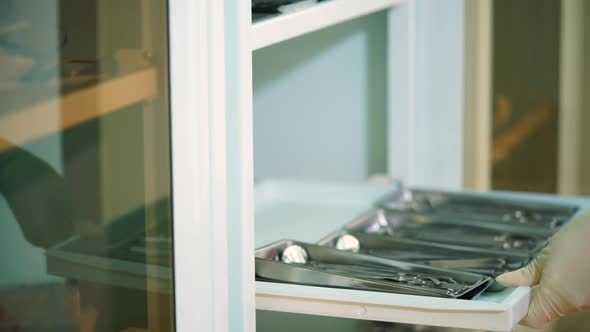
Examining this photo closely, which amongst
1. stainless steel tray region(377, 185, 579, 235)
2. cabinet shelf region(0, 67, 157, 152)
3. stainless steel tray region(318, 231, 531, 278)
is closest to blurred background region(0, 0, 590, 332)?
cabinet shelf region(0, 67, 157, 152)

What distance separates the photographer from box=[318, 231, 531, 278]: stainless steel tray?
45.6 inches

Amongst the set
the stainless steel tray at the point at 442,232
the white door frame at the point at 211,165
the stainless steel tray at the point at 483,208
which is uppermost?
the white door frame at the point at 211,165

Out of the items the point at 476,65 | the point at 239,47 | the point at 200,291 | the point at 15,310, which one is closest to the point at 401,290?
the point at 200,291

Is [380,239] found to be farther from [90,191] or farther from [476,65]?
[476,65]

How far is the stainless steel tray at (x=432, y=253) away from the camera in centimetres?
116

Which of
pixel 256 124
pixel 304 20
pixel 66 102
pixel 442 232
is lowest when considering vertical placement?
pixel 442 232

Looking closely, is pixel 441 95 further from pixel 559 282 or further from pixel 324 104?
pixel 559 282

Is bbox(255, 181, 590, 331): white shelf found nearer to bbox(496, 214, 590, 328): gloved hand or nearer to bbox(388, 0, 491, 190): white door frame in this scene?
bbox(496, 214, 590, 328): gloved hand

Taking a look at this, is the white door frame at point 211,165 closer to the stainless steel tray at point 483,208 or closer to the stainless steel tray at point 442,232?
the stainless steel tray at point 442,232

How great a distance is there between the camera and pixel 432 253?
122cm

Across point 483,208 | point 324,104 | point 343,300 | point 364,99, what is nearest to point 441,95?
point 364,99

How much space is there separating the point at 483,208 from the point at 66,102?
3.34ft

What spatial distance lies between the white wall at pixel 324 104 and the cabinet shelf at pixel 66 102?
1146 millimetres

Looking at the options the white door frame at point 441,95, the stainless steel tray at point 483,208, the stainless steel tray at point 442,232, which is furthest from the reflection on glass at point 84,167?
the white door frame at point 441,95
